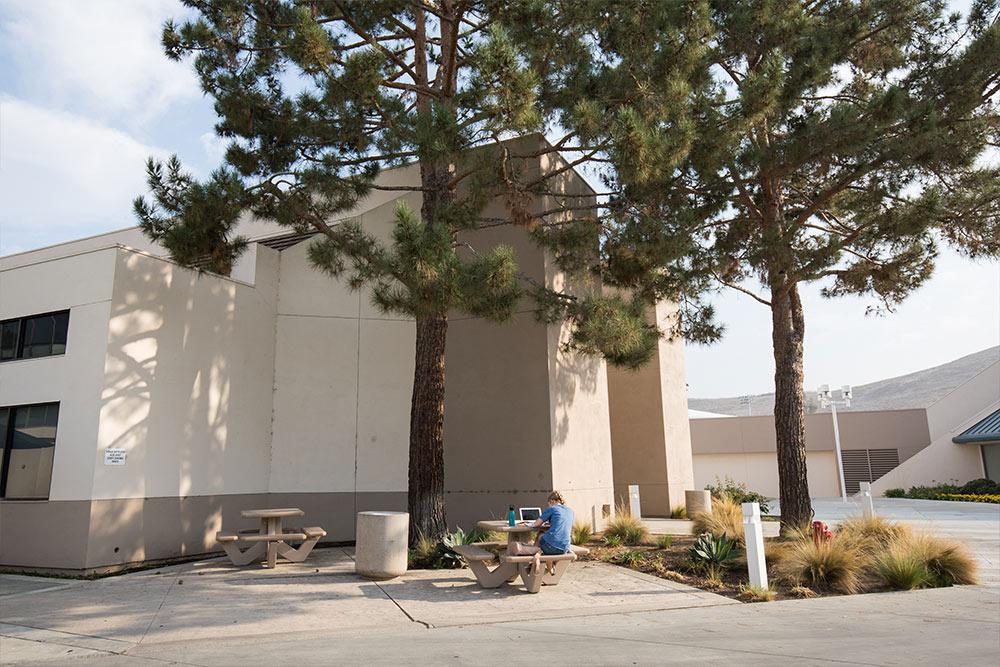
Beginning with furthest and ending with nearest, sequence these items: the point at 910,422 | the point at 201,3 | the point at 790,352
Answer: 1. the point at 910,422
2. the point at 790,352
3. the point at 201,3

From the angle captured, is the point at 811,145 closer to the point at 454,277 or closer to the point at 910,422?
the point at 454,277

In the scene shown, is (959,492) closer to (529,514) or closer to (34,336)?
(529,514)

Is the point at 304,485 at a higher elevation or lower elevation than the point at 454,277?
lower

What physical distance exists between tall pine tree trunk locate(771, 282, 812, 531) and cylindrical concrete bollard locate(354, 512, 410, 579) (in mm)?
6669

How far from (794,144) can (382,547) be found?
8865mm

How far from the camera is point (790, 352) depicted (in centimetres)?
1290

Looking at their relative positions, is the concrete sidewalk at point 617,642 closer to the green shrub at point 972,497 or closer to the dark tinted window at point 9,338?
the dark tinted window at point 9,338

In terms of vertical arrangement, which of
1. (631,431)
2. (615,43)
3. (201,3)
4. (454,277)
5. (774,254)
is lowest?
(631,431)

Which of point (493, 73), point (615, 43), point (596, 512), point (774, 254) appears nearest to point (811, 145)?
point (774, 254)

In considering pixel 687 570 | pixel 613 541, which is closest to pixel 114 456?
pixel 613 541

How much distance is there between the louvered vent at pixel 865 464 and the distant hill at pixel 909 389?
3.08 metres

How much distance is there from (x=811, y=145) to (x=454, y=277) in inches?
244

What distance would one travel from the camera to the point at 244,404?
1374 cm

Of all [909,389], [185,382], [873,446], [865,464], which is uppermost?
[909,389]
